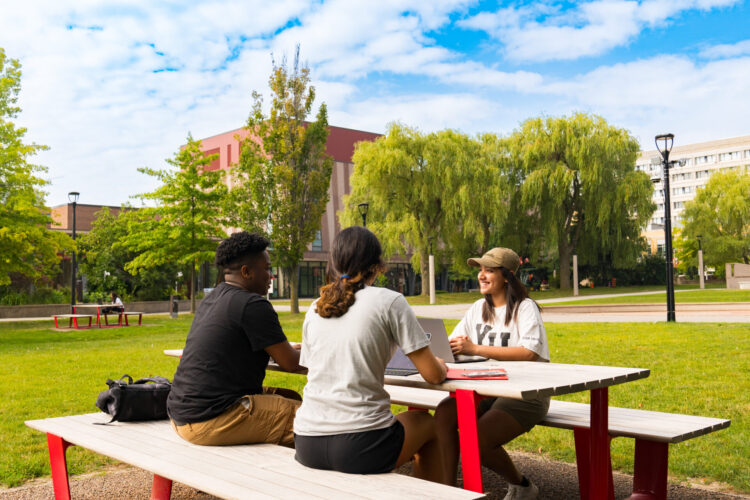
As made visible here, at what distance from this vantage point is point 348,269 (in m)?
2.99

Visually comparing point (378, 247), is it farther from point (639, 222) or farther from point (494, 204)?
point (639, 222)

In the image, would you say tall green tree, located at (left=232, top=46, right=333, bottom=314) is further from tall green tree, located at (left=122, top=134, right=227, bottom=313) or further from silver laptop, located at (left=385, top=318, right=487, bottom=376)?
silver laptop, located at (left=385, top=318, right=487, bottom=376)

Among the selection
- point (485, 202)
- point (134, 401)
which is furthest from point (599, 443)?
point (485, 202)

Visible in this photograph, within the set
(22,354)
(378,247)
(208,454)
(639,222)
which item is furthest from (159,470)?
(639,222)

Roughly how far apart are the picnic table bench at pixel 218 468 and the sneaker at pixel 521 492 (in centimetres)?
158

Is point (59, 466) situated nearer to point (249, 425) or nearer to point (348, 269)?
point (249, 425)

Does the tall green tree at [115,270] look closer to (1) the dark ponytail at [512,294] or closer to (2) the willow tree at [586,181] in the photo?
(2) the willow tree at [586,181]

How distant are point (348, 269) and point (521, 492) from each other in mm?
2129

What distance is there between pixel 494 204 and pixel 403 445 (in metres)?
34.0

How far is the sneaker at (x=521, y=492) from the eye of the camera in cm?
413

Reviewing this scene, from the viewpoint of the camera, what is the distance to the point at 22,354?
13.7 metres

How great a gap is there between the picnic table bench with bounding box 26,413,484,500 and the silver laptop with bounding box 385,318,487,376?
28.1 inches

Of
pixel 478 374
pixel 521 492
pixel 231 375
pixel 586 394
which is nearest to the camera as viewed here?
pixel 478 374

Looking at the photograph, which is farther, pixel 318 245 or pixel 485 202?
pixel 318 245
